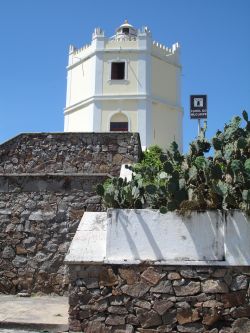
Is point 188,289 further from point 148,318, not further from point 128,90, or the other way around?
point 128,90

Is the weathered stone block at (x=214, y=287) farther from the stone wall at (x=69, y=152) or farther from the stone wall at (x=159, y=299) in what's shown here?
the stone wall at (x=69, y=152)

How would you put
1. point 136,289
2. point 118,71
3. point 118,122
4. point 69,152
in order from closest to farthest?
1. point 136,289
2. point 69,152
3. point 118,122
4. point 118,71

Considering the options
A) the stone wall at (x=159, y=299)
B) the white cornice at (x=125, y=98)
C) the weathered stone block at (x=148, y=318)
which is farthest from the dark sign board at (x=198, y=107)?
the white cornice at (x=125, y=98)

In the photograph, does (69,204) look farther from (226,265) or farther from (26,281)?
(226,265)

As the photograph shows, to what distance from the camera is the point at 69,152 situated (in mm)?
10875

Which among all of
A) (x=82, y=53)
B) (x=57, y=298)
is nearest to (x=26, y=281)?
(x=57, y=298)

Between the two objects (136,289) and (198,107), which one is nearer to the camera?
(136,289)

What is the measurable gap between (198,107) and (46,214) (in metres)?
4.43

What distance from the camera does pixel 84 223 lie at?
22.7ft

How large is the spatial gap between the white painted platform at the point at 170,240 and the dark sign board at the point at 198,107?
4.73 meters

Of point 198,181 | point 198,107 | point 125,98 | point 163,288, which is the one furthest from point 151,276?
point 125,98

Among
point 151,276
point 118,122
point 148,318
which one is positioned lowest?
point 148,318

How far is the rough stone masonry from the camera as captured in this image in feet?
30.0

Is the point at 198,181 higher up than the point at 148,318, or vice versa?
the point at 198,181
